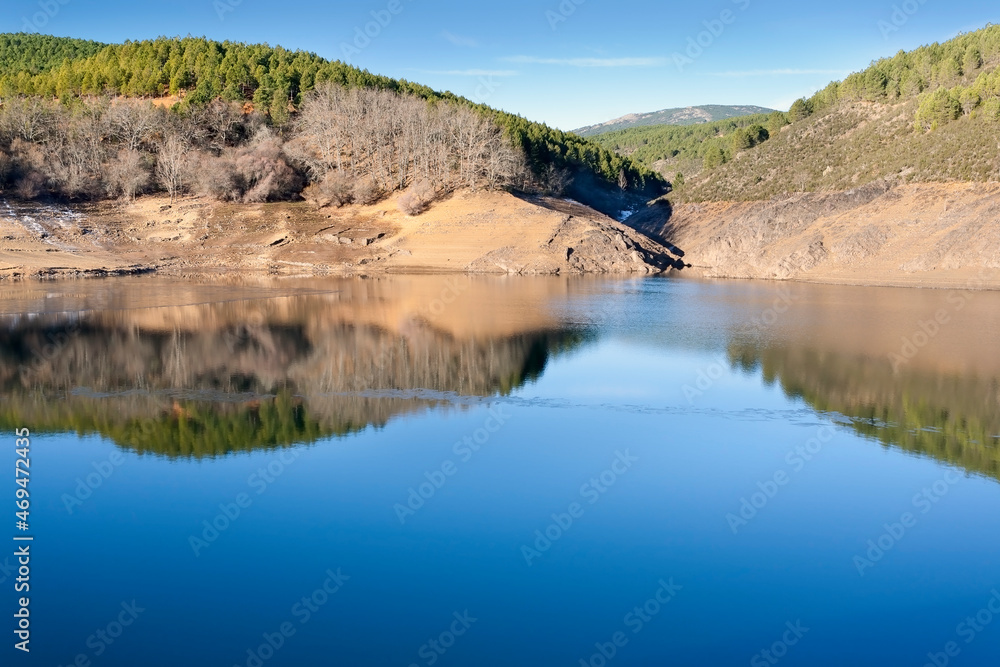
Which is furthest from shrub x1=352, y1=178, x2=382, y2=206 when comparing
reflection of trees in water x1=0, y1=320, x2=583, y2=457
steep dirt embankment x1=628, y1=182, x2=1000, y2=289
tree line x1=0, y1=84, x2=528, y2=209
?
reflection of trees in water x1=0, y1=320, x2=583, y2=457

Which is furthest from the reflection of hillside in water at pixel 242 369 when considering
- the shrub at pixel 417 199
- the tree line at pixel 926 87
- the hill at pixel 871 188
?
the tree line at pixel 926 87

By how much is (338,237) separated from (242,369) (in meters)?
41.9

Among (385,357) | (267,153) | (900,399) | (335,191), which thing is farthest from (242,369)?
(267,153)

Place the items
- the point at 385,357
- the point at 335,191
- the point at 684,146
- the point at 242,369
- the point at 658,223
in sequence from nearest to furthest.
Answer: the point at 242,369 < the point at 385,357 < the point at 335,191 < the point at 658,223 < the point at 684,146

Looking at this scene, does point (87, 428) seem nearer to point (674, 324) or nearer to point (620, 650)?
point (620, 650)

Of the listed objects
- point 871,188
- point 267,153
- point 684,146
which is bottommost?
point 871,188

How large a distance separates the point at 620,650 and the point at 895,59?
3677 inches

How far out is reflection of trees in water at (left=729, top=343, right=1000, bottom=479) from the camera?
18.0 m

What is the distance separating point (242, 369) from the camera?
24.9m

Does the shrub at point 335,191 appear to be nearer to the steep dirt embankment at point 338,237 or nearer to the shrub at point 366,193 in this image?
the shrub at point 366,193

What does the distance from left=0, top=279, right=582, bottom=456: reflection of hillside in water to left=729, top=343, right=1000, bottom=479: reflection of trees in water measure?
766cm

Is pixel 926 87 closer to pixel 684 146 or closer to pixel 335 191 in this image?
pixel 335 191

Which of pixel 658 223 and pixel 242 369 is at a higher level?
pixel 658 223

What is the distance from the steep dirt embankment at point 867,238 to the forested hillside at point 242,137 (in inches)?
796
